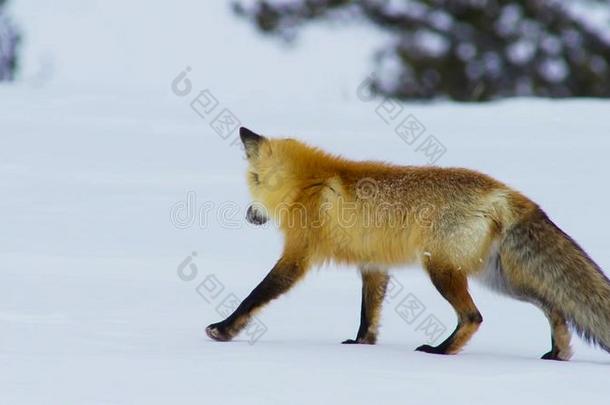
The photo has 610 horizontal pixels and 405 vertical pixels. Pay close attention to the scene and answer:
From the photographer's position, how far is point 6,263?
26.7 feet

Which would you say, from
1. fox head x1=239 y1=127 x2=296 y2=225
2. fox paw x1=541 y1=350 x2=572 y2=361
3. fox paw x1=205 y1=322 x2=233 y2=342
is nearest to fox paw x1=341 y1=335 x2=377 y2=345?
fox paw x1=205 y1=322 x2=233 y2=342

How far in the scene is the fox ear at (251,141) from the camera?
22.2 ft

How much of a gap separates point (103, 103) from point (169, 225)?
405cm

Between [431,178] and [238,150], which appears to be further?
[238,150]

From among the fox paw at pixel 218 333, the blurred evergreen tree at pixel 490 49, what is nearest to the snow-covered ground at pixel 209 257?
the fox paw at pixel 218 333

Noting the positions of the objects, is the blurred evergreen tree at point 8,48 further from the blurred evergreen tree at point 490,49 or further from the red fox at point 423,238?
the red fox at point 423,238

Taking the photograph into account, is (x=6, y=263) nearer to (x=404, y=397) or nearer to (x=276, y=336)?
(x=276, y=336)

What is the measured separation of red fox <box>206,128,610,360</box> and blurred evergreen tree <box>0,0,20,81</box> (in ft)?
38.1

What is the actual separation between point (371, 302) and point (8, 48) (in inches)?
505

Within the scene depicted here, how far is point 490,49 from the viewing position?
77.9 ft

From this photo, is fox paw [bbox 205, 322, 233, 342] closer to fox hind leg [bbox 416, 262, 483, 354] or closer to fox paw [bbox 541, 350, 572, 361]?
fox hind leg [bbox 416, 262, 483, 354]

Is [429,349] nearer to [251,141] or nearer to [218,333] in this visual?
[218,333]

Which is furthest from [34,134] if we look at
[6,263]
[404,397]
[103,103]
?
[404,397]

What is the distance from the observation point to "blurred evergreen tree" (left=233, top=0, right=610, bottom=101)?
76.4 ft
